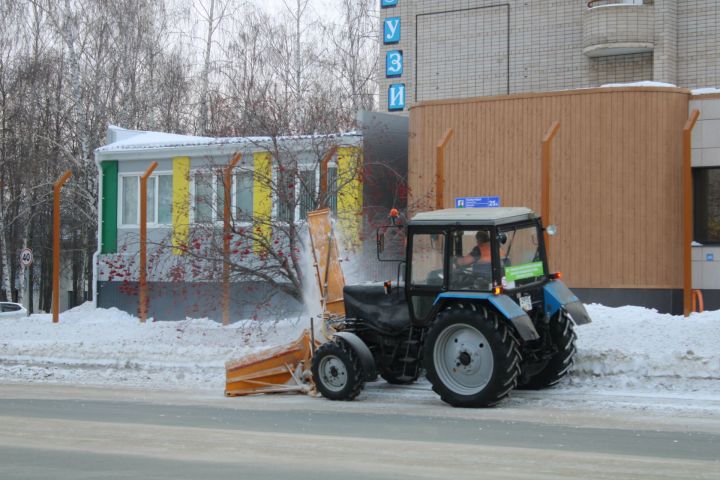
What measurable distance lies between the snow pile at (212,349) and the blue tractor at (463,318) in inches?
38.7

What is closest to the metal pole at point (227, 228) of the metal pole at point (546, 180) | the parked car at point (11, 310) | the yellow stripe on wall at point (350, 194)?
the yellow stripe on wall at point (350, 194)

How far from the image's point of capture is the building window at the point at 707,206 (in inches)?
822

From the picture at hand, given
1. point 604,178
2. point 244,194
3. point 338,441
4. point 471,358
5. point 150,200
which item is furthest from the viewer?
point 150,200

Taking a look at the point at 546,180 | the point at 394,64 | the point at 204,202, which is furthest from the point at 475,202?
the point at 394,64

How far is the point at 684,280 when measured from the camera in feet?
63.0

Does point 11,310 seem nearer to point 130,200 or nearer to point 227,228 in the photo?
point 130,200

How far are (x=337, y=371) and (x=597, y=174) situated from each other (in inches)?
337

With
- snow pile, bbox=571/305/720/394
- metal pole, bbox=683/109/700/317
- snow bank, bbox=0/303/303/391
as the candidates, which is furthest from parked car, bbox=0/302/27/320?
snow pile, bbox=571/305/720/394

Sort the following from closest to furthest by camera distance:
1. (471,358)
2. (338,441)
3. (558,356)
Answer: (338,441) < (471,358) < (558,356)

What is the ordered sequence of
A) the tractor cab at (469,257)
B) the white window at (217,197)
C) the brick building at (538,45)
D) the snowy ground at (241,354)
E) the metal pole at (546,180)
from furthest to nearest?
the brick building at (538,45) < the white window at (217,197) < the metal pole at (546,180) < the snowy ground at (241,354) < the tractor cab at (469,257)

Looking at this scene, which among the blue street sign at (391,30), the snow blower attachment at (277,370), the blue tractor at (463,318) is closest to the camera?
the blue tractor at (463,318)

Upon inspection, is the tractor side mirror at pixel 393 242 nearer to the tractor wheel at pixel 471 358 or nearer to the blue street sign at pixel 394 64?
the tractor wheel at pixel 471 358

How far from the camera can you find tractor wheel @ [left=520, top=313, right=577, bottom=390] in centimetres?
1408

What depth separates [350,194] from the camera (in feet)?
69.7
